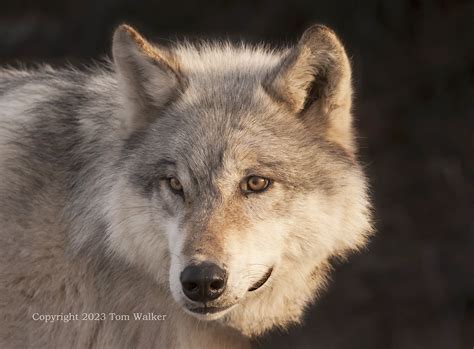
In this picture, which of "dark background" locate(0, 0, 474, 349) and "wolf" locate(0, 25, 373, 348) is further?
"dark background" locate(0, 0, 474, 349)

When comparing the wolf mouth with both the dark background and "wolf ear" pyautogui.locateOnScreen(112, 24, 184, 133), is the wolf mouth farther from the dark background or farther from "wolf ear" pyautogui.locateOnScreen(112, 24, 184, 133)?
the dark background

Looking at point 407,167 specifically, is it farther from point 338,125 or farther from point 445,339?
point 338,125

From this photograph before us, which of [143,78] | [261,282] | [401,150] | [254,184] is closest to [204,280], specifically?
[261,282]

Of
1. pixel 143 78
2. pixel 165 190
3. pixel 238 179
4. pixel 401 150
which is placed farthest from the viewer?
pixel 401 150

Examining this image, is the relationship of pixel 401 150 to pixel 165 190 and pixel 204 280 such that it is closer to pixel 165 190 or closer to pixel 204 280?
pixel 165 190

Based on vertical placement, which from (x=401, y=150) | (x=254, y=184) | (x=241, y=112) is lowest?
(x=254, y=184)

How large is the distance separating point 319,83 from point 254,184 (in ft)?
2.10

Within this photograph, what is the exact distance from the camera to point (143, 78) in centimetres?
397

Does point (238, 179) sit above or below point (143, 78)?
below

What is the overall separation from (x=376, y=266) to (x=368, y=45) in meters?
2.42

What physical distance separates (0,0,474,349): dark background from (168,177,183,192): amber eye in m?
4.89

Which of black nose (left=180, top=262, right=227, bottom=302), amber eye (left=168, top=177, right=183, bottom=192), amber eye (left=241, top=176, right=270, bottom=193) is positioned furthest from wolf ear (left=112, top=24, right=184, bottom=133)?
black nose (left=180, top=262, right=227, bottom=302)

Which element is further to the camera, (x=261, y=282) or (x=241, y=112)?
(x=241, y=112)

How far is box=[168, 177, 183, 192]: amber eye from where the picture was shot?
3.72 m
